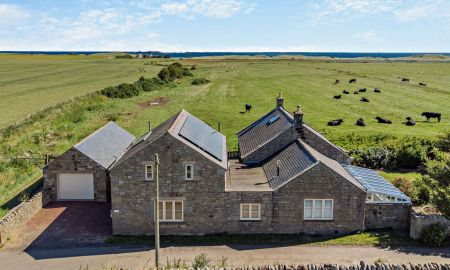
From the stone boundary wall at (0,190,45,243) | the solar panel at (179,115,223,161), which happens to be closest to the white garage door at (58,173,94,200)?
the stone boundary wall at (0,190,45,243)

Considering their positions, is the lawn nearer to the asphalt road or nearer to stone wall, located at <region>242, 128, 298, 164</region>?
the asphalt road

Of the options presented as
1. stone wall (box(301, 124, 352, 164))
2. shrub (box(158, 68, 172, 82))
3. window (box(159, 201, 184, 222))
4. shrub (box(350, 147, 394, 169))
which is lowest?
window (box(159, 201, 184, 222))

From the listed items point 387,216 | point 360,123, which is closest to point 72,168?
point 387,216

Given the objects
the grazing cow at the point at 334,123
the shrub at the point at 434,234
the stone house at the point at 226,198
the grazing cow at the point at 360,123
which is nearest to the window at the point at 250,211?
the stone house at the point at 226,198

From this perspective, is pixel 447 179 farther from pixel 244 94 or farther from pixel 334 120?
pixel 244 94

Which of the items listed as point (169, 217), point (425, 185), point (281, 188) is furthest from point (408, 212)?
point (169, 217)

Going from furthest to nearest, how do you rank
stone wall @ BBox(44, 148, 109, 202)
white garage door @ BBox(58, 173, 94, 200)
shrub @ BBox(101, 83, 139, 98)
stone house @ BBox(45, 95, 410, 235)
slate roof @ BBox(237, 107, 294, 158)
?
shrub @ BBox(101, 83, 139, 98) → slate roof @ BBox(237, 107, 294, 158) → white garage door @ BBox(58, 173, 94, 200) → stone wall @ BBox(44, 148, 109, 202) → stone house @ BBox(45, 95, 410, 235)
